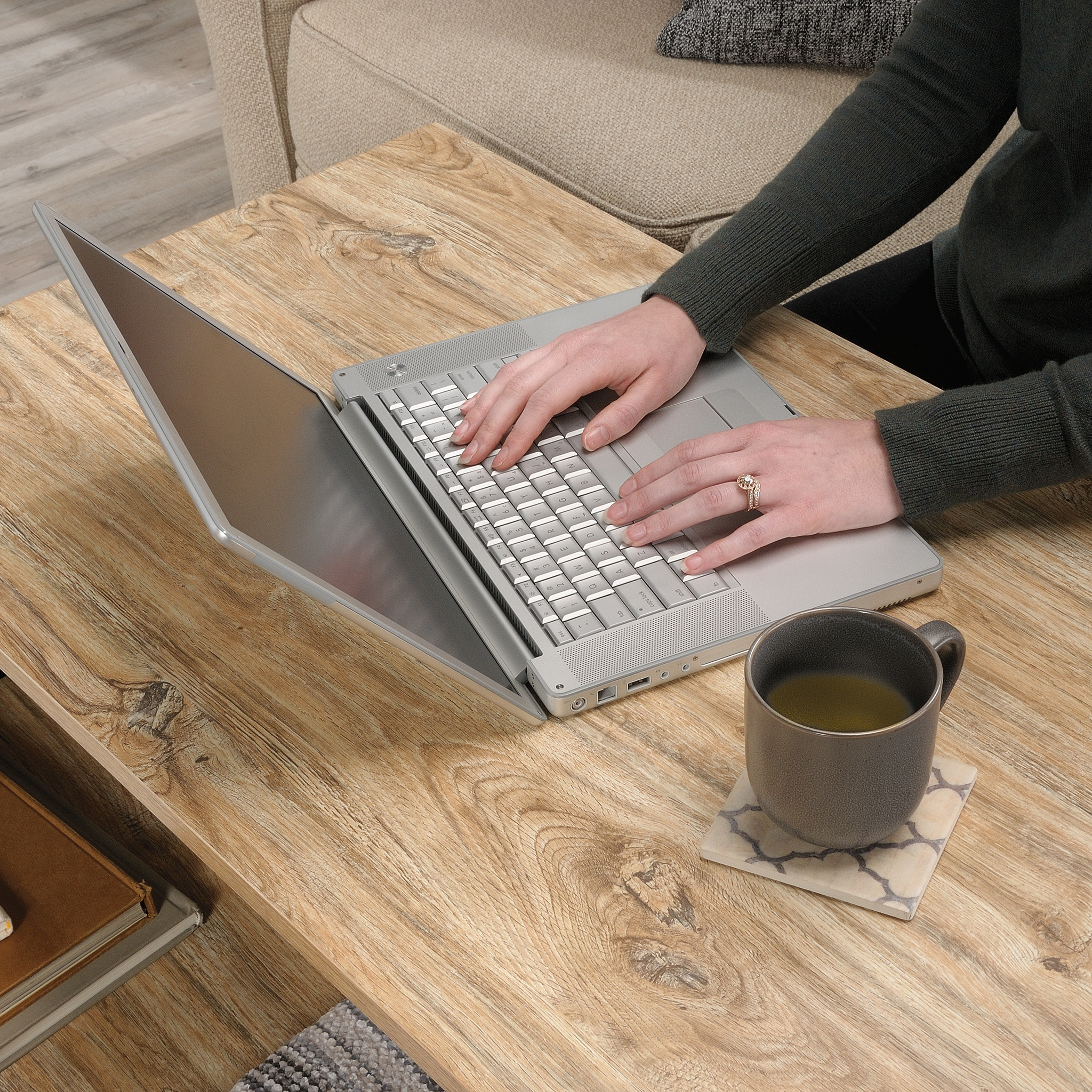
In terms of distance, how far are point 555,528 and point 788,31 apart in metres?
1.17

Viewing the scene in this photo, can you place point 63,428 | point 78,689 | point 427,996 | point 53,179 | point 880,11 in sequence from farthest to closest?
point 53,179 < point 880,11 < point 63,428 < point 78,689 < point 427,996

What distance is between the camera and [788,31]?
5.28 ft

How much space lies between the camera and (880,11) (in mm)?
1587

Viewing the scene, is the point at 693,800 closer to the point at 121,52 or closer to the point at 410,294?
the point at 410,294

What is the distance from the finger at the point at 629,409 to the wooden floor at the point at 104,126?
6.03 ft

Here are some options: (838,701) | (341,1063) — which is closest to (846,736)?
(838,701)

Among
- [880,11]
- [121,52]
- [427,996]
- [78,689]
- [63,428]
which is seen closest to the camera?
[427,996]

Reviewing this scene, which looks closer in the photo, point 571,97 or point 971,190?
point 971,190

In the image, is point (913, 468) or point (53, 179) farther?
point (53, 179)

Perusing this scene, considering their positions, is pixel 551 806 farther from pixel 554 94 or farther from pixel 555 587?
pixel 554 94

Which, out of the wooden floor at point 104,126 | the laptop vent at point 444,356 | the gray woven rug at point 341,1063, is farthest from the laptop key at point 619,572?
the wooden floor at point 104,126

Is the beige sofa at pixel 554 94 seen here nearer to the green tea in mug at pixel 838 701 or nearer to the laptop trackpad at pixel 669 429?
the laptop trackpad at pixel 669 429

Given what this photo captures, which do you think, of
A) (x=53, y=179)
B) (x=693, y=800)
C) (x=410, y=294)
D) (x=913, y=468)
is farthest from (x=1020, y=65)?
(x=53, y=179)

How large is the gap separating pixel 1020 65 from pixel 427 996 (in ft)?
2.67
